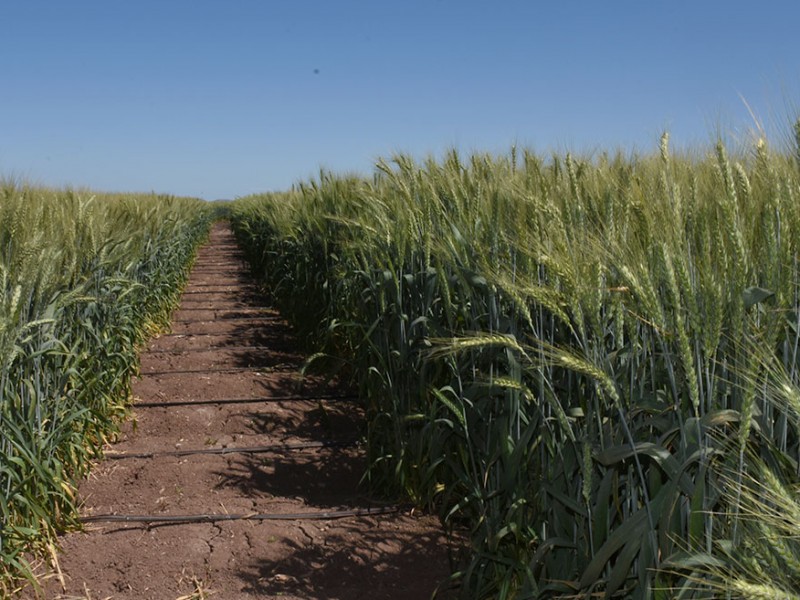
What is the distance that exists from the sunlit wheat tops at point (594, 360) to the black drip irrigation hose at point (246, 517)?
0.20m

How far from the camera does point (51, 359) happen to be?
3.59m

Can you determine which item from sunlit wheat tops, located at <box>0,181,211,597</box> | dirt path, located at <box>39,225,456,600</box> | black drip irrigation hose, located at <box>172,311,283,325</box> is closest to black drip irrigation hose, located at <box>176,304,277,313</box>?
black drip irrigation hose, located at <box>172,311,283,325</box>

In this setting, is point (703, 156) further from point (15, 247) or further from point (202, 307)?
point (202, 307)

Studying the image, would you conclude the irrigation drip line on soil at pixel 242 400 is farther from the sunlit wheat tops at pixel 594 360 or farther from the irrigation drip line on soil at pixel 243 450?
the sunlit wheat tops at pixel 594 360

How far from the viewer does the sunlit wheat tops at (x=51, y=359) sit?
117 inches

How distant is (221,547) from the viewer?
3.43 metres

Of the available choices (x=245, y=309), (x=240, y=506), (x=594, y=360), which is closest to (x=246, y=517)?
(x=240, y=506)

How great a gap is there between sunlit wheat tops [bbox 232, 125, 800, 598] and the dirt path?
311mm

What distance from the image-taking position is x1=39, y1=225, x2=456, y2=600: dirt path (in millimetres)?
3188

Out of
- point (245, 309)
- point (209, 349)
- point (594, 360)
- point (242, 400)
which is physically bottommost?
point (242, 400)

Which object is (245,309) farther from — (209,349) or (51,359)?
(51,359)

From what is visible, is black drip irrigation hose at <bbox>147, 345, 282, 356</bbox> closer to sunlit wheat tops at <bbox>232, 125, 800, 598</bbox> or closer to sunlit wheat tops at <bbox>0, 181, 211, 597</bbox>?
sunlit wheat tops at <bbox>0, 181, 211, 597</bbox>

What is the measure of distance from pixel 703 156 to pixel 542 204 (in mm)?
890

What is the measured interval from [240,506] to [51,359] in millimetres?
1123
